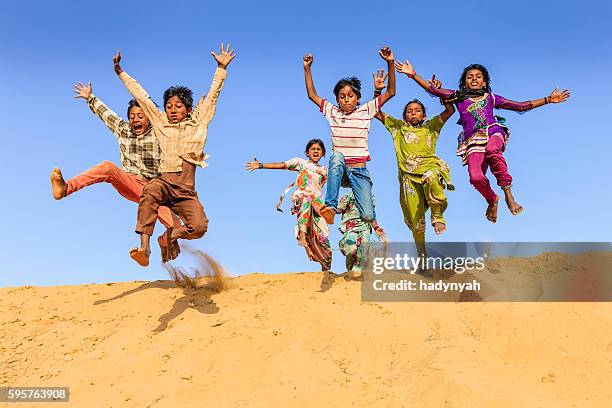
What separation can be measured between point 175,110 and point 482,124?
3.61 m

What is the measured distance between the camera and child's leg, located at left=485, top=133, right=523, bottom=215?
7.18 meters

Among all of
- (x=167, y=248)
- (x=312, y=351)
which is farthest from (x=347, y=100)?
(x=312, y=351)

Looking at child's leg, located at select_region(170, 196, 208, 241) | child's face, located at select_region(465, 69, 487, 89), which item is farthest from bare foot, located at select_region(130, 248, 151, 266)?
child's face, located at select_region(465, 69, 487, 89)

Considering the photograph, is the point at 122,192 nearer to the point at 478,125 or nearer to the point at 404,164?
the point at 404,164

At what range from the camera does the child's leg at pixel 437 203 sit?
730 centimetres

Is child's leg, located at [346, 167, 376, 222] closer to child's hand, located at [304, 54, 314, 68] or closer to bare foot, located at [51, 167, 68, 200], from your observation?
child's hand, located at [304, 54, 314, 68]

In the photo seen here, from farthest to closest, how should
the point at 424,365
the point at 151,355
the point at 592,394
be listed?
the point at 151,355 < the point at 424,365 < the point at 592,394

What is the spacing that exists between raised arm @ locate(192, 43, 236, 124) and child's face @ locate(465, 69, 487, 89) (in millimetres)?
2915

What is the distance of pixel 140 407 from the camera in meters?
5.50

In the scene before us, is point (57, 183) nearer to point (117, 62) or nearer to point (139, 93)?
point (139, 93)

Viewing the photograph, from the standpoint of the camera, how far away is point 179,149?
23.4 feet

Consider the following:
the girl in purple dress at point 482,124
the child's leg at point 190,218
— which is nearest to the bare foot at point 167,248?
the child's leg at point 190,218

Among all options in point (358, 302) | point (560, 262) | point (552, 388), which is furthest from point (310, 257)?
point (552, 388)

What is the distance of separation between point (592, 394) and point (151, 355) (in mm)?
4168
